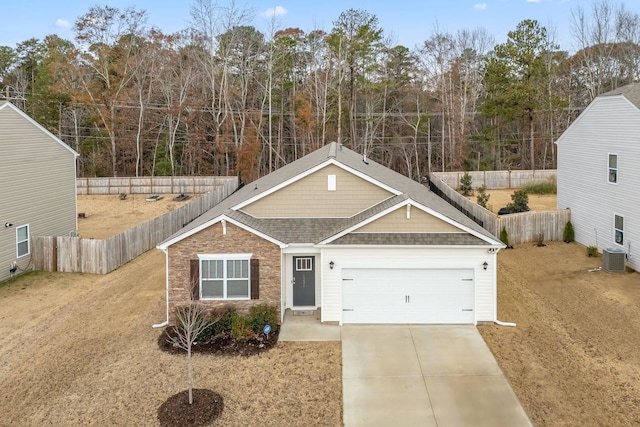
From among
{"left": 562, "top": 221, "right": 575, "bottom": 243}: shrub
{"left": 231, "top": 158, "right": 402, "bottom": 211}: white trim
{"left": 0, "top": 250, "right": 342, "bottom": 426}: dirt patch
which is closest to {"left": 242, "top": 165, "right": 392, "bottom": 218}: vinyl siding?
{"left": 231, "top": 158, "right": 402, "bottom": 211}: white trim

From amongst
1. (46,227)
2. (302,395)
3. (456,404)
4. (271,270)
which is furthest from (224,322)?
(46,227)

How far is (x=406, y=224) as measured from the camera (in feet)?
48.1

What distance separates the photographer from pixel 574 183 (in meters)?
24.6

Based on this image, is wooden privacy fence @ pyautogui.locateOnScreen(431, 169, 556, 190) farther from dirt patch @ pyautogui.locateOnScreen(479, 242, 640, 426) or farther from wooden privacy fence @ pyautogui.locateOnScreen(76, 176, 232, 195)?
dirt patch @ pyautogui.locateOnScreen(479, 242, 640, 426)

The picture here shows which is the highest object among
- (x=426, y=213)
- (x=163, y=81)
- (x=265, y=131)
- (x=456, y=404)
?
(x=163, y=81)

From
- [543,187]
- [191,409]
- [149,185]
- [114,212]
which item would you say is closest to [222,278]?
[191,409]

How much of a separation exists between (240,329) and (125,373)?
119 inches

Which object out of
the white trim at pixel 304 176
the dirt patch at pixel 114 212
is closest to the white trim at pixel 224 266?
the white trim at pixel 304 176

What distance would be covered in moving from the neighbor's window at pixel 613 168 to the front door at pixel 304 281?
1397cm

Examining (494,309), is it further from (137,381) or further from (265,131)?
(265,131)

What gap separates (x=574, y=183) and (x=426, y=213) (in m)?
13.8

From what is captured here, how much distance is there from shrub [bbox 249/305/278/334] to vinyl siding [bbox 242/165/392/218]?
3513mm

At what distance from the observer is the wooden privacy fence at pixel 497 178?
42.9 m

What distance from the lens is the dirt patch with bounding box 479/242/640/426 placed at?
396 inches
